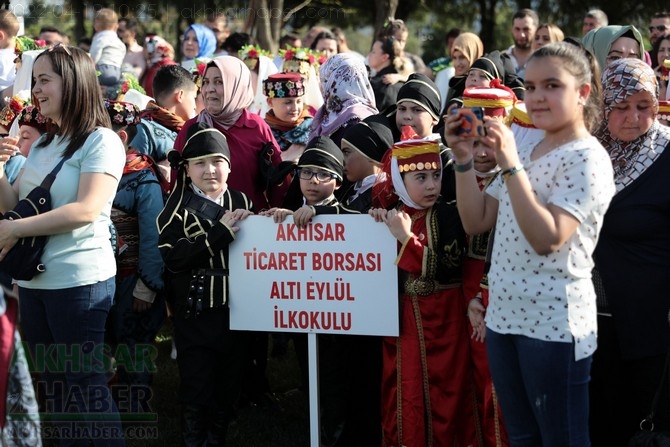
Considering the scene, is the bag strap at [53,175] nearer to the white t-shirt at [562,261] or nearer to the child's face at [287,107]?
the white t-shirt at [562,261]

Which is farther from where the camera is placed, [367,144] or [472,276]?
[367,144]

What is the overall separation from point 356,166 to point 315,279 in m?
1.01

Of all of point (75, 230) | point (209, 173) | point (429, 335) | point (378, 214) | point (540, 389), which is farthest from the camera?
point (209, 173)

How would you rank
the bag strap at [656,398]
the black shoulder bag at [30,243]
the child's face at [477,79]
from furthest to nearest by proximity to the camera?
the child's face at [477,79], the black shoulder bag at [30,243], the bag strap at [656,398]

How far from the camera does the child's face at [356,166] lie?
4.95 meters

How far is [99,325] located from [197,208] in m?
0.78

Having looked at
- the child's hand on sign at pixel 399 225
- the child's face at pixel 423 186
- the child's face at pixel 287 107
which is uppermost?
the child's face at pixel 287 107

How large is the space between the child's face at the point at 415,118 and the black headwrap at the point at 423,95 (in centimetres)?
3

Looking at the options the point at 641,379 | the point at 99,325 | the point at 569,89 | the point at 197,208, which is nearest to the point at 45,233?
the point at 99,325

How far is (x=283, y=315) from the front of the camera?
14.0ft

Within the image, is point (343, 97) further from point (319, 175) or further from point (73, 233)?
point (73, 233)

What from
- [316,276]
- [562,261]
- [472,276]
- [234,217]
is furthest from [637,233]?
[234,217]

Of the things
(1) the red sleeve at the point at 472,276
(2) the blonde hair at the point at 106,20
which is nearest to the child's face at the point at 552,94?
(1) the red sleeve at the point at 472,276

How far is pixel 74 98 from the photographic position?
402cm
